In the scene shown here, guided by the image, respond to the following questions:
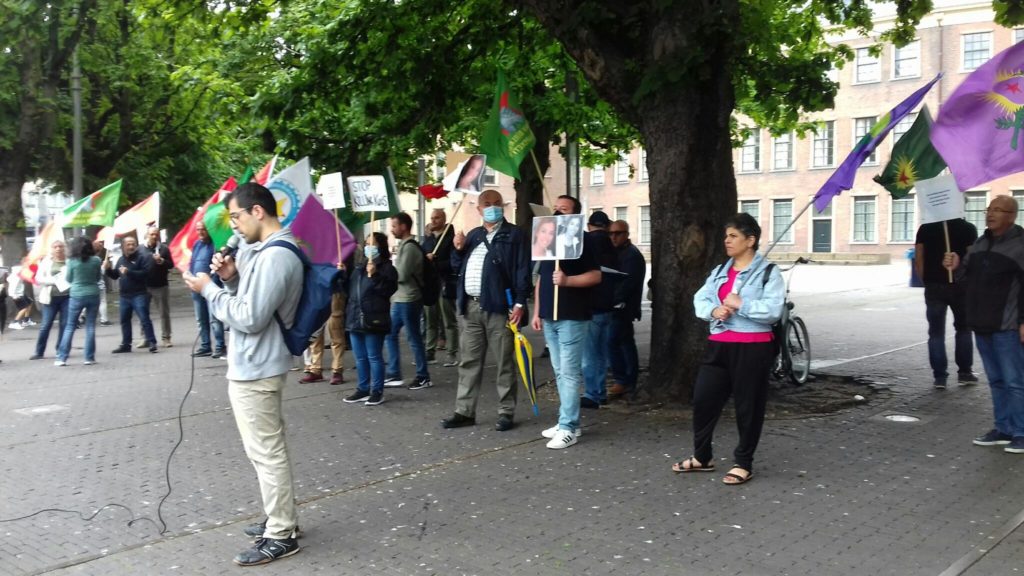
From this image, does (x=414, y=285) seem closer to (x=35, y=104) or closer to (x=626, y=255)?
(x=626, y=255)

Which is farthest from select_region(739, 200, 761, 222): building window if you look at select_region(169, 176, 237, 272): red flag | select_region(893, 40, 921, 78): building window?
select_region(169, 176, 237, 272): red flag

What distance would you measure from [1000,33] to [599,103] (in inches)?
1515

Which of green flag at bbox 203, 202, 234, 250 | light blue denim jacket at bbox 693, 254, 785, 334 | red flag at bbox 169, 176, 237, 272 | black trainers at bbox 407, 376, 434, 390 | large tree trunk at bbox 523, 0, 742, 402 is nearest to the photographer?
light blue denim jacket at bbox 693, 254, 785, 334

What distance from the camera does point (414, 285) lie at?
10.1 meters

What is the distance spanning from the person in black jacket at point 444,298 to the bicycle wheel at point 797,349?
14.2 feet

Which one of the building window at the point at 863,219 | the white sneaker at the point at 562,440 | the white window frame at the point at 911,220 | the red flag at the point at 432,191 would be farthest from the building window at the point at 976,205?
the white sneaker at the point at 562,440

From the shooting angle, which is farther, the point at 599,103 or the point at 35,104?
the point at 35,104

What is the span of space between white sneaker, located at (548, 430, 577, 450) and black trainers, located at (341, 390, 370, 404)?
2816 mm

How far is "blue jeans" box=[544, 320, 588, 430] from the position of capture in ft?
23.8

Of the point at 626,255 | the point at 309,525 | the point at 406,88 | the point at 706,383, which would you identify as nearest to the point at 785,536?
the point at 706,383

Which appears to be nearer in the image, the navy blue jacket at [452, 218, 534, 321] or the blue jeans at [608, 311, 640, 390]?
the navy blue jacket at [452, 218, 534, 321]

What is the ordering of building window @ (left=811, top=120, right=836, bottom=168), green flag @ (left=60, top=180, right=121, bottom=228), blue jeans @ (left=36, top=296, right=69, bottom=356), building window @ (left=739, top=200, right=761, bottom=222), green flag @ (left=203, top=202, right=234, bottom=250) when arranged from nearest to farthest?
green flag @ (left=203, top=202, right=234, bottom=250) → blue jeans @ (left=36, top=296, right=69, bottom=356) → green flag @ (left=60, top=180, right=121, bottom=228) → building window @ (left=811, top=120, right=836, bottom=168) → building window @ (left=739, top=200, right=761, bottom=222)

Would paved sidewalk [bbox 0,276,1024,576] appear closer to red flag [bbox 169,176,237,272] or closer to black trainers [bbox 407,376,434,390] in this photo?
black trainers [bbox 407,376,434,390]

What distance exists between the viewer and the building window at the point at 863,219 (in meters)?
52.5
